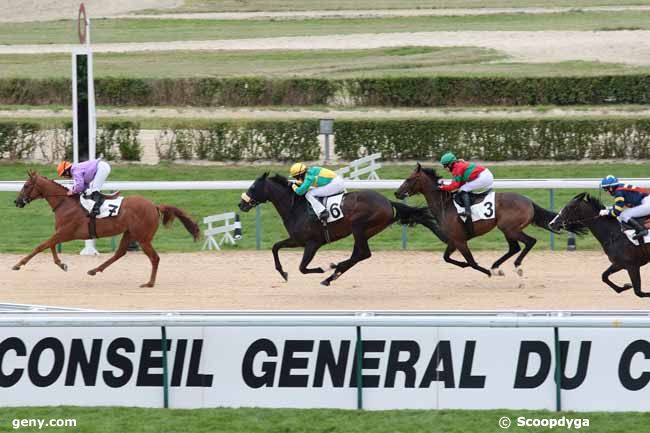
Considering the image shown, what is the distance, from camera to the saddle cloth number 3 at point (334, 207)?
35.4 feet

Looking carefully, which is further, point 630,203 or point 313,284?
point 313,284

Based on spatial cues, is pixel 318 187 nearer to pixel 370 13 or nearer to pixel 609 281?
pixel 609 281

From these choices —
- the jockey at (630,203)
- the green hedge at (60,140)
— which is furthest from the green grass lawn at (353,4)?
the jockey at (630,203)

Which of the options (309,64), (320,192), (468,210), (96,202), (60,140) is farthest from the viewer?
(309,64)

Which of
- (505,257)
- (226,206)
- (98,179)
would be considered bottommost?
(226,206)

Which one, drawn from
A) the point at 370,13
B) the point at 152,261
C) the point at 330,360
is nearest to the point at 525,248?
the point at 152,261

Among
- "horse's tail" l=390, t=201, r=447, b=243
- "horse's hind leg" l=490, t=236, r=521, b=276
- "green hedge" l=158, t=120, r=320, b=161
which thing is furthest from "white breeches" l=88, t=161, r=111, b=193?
"green hedge" l=158, t=120, r=320, b=161

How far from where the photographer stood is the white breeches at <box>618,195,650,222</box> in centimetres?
970

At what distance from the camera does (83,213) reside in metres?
11.2

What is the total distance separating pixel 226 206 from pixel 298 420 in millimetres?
8019

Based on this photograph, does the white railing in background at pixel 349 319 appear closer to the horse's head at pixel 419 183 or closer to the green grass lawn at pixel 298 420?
the green grass lawn at pixel 298 420

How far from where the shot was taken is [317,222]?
35.5 feet

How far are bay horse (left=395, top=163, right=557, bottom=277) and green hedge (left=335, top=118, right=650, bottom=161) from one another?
245 inches

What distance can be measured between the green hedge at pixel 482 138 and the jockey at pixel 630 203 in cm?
745
